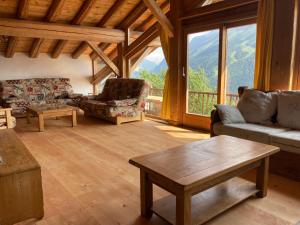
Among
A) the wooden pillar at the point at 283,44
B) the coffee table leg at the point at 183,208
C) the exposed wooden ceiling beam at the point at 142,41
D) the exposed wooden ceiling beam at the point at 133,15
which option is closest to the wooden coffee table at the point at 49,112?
the exposed wooden ceiling beam at the point at 142,41

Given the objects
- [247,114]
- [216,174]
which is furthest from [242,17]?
[216,174]

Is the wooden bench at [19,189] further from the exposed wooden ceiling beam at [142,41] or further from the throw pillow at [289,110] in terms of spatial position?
the exposed wooden ceiling beam at [142,41]

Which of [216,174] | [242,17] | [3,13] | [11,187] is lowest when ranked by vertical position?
[11,187]

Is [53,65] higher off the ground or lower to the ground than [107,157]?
higher

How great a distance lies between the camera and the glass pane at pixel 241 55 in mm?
3979

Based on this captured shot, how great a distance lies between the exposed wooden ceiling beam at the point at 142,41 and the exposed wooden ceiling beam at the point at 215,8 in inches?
41.8

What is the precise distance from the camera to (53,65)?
7520 millimetres

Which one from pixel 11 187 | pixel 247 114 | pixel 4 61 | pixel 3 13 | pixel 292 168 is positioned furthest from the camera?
pixel 4 61

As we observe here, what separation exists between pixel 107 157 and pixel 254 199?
182 cm

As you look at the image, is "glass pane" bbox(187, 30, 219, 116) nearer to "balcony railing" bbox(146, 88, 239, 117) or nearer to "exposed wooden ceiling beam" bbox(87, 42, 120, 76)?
"balcony railing" bbox(146, 88, 239, 117)

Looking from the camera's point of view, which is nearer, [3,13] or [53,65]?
[3,13]

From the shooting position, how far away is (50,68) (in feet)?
24.5

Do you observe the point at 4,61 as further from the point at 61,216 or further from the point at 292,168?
the point at 292,168

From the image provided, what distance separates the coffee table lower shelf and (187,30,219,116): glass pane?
8.77ft
